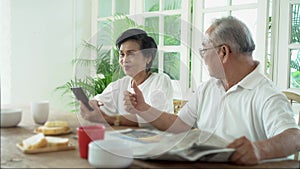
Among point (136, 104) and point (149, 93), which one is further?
point (149, 93)

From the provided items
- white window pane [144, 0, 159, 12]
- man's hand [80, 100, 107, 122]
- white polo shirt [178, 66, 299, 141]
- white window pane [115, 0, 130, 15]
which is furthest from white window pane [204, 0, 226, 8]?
man's hand [80, 100, 107, 122]

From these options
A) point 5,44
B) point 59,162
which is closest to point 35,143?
point 59,162

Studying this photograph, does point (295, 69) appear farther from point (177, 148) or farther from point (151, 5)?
point (177, 148)

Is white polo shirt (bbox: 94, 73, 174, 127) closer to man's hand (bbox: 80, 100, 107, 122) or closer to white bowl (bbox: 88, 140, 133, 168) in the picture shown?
man's hand (bbox: 80, 100, 107, 122)

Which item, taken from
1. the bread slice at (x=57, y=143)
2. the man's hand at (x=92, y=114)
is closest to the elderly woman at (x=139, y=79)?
the man's hand at (x=92, y=114)

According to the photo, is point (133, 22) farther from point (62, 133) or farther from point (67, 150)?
point (67, 150)

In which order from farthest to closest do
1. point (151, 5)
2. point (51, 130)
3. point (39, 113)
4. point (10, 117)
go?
point (151, 5), point (39, 113), point (10, 117), point (51, 130)

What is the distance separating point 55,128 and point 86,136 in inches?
14.0

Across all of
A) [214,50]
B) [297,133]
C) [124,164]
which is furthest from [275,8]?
[124,164]

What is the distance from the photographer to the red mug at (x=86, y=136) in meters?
1.22

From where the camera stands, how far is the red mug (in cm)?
122

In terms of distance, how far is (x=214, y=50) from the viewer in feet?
6.14

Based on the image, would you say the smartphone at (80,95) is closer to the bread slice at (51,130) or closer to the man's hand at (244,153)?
the bread slice at (51,130)

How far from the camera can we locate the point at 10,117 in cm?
169
